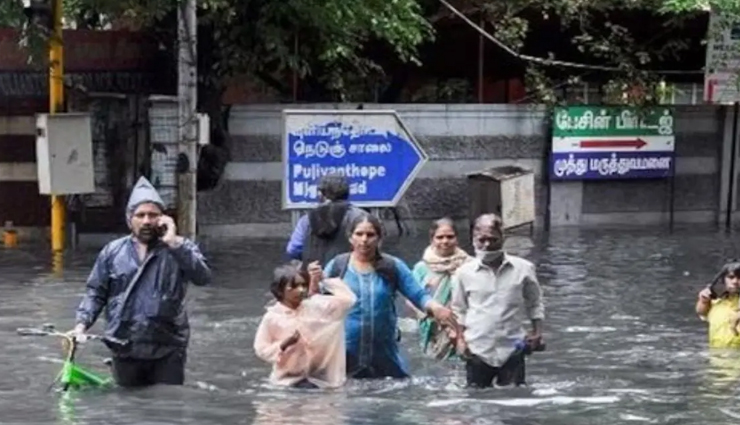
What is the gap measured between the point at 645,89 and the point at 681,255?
4283 mm

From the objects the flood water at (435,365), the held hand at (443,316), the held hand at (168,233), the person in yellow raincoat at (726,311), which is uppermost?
the held hand at (168,233)

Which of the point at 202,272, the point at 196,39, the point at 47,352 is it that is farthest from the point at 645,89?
the point at 202,272

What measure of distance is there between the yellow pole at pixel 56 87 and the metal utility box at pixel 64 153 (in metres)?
0.15

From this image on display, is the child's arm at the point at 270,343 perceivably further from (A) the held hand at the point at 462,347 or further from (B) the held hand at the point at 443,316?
(A) the held hand at the point at 462,347

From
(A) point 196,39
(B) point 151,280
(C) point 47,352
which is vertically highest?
(A) point 196,39

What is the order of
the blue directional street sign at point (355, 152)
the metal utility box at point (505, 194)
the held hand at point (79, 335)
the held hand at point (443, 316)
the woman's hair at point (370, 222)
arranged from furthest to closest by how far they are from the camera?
the metal utility box at point (505, 194) < the blue directional street sign at point (355, 152) < the woman's hair at point (370, 222) < the held hand at point (443, 316) < the held hand at point (79, 335)

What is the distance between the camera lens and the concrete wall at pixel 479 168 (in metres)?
20.5

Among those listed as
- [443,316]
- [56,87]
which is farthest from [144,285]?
[56,87]

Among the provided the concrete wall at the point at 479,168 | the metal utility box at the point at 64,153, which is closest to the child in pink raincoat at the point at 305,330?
the metal utility box at the point at 64,153

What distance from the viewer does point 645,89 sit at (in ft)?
75.1

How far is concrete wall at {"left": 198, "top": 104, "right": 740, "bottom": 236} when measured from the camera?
20500 mm

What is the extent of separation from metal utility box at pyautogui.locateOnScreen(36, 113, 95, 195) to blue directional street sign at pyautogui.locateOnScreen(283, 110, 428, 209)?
234 centimetres

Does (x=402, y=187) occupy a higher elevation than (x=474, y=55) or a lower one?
lower

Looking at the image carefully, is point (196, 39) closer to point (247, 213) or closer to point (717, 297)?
point (247, 213)
